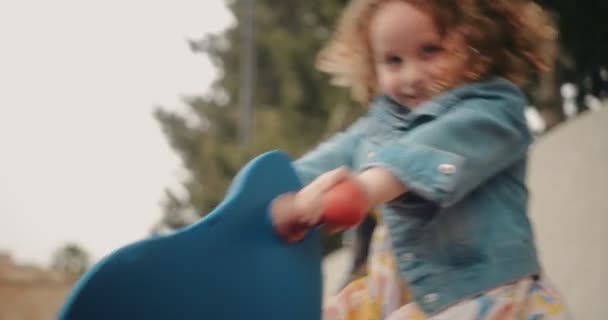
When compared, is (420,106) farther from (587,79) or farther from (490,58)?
(587,79)

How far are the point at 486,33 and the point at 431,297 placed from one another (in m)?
0.23

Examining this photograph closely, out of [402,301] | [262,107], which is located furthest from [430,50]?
[262,107]

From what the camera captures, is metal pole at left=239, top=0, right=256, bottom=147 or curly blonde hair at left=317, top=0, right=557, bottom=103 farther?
metal pole at left=239, top=0, right=256, bottom=147

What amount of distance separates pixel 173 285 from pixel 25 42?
178 centimetres

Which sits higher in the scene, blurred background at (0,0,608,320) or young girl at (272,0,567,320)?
blurred background at (0,0,608,320)

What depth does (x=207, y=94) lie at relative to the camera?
236cm

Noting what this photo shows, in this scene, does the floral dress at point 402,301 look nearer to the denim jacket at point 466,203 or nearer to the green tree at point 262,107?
the denim jacket at point 466,203

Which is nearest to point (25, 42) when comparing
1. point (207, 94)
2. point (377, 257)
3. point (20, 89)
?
point (20, 89)

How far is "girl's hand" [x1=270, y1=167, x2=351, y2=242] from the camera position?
451mm

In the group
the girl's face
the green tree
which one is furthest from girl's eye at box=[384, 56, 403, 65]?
the green tree

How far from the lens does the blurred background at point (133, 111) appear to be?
2.00 meters

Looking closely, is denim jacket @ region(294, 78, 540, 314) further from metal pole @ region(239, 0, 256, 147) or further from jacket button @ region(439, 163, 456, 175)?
metal pole @ region(239, 0, 256, 147)

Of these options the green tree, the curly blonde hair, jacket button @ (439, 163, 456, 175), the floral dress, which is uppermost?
the green tree

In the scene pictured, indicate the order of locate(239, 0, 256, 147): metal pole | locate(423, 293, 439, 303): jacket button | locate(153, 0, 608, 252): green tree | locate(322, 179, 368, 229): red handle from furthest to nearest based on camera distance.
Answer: locate(239, 0, 256, 147): metal pole < locate(153, 0, 608, 252): green tree < locate(423, 293, 439, 303): jacket button < locate(322, 179, 368, 229): red handle
